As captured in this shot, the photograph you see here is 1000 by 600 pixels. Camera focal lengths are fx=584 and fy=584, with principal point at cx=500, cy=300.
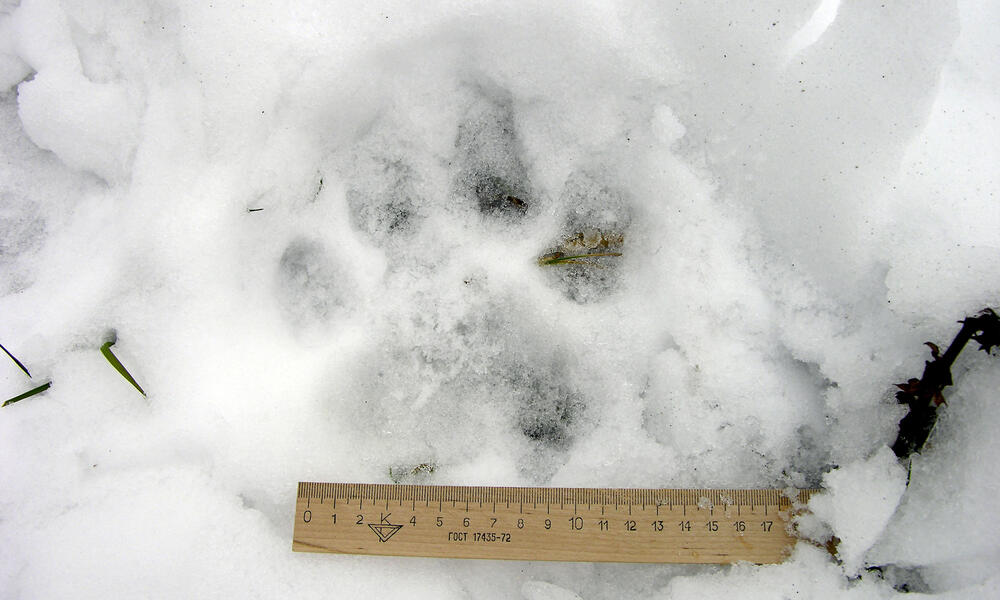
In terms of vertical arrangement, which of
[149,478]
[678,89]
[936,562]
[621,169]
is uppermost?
[678,89]

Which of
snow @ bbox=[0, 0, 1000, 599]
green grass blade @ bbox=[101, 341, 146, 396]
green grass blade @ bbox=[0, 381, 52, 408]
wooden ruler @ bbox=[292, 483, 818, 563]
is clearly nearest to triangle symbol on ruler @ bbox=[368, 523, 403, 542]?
wooden ruler @ bbox=[292, 483, 818, 563]

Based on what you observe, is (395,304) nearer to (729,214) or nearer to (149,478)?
(149,478)

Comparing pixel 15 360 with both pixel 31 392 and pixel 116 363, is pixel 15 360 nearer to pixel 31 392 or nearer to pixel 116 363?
pixel 31 392

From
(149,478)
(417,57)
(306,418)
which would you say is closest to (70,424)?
(149,478)

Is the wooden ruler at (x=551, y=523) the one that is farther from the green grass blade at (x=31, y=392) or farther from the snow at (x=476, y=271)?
the green grass blade at (x=31, y=392)

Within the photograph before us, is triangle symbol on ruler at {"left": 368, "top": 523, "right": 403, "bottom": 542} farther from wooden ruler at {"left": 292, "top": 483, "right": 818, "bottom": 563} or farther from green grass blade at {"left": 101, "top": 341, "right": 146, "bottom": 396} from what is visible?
green grass blade at {"left": 101, "top": 341, "right": 146, "bottom": 396}

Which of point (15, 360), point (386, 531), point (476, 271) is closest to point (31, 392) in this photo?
point (15, 360)
